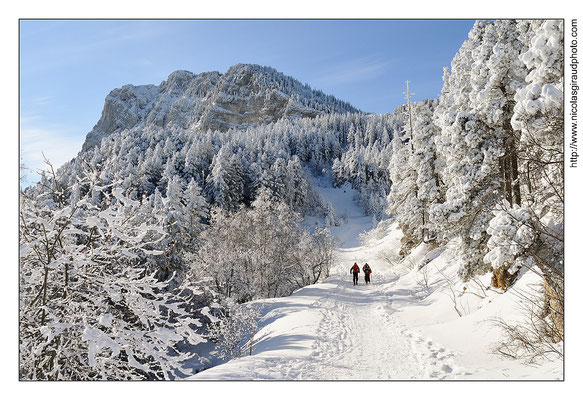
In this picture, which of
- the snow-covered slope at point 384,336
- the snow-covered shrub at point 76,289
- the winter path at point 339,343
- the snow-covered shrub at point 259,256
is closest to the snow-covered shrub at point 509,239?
the snow-covered slope at point 384,336

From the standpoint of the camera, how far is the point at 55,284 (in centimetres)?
433

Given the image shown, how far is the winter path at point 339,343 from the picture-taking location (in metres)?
6.54

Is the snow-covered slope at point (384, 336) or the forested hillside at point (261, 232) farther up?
the forested hillside at point (261, 232)

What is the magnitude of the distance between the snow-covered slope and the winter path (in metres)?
0.02

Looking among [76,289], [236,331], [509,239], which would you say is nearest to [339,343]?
[236,331]

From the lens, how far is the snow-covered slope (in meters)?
6.36

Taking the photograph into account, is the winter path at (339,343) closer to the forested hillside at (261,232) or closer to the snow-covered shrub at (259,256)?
the forested hillside at (261,232)

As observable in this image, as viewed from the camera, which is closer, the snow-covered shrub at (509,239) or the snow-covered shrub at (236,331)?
the snow-covered shrub at (509,239)

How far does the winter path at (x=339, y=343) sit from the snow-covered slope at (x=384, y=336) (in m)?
0.02

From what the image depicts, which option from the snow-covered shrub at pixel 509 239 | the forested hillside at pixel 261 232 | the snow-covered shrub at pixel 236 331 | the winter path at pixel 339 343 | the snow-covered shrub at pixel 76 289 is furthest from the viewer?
the snow-covered shrub at pixel 236 331

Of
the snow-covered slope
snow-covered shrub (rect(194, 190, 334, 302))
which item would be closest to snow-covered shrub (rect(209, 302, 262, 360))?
the snow-covered slope

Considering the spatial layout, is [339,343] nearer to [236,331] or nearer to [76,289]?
[236,331]

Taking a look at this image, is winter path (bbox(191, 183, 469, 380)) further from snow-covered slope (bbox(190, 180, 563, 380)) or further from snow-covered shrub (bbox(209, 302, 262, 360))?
snow-covered shrub (bbox(209, 302, 262, 360))
